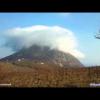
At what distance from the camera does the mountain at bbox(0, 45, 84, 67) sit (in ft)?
9.02

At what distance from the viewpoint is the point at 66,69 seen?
2740mm

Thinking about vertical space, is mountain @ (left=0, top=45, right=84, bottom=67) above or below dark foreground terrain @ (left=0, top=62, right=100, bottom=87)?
above

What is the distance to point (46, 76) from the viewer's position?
273cm

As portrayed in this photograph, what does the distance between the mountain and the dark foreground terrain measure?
0.15 feet

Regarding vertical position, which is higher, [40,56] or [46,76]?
[40,56]

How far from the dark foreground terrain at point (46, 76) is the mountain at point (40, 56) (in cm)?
4

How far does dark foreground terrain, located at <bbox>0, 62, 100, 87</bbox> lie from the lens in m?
2.70

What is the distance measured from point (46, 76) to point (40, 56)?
0.22m

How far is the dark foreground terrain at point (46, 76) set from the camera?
2.70 meters
